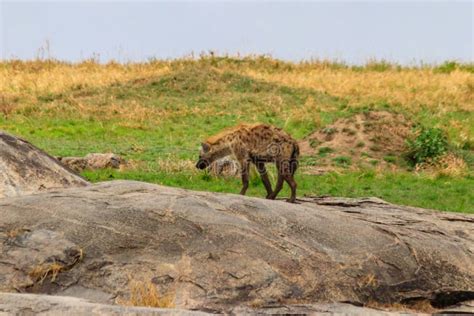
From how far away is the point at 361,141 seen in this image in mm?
23719

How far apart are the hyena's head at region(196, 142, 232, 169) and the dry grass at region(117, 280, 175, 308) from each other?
5.59 metres

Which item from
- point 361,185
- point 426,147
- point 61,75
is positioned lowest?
point 361,185

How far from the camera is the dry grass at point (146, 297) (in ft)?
28.5

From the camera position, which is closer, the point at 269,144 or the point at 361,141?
the point at 269,144

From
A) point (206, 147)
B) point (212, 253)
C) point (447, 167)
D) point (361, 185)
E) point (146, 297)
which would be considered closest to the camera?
point (146, 297)

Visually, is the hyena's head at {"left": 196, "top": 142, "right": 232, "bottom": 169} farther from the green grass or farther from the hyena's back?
the green grass

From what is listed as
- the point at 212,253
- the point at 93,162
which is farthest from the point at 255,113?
the point at 212,253

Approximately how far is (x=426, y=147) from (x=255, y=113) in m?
8.11

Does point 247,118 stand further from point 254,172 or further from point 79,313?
point 79,313

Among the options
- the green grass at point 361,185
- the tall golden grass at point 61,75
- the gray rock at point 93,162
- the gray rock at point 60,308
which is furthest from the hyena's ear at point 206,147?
the tall golden grass at point 61,75

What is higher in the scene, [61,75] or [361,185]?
[61,75]

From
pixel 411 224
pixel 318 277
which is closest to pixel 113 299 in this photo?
pixel 318 277

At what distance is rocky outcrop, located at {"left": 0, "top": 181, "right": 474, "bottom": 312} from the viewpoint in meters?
9.30

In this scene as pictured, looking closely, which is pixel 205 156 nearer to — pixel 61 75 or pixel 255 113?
pixel 255 113
